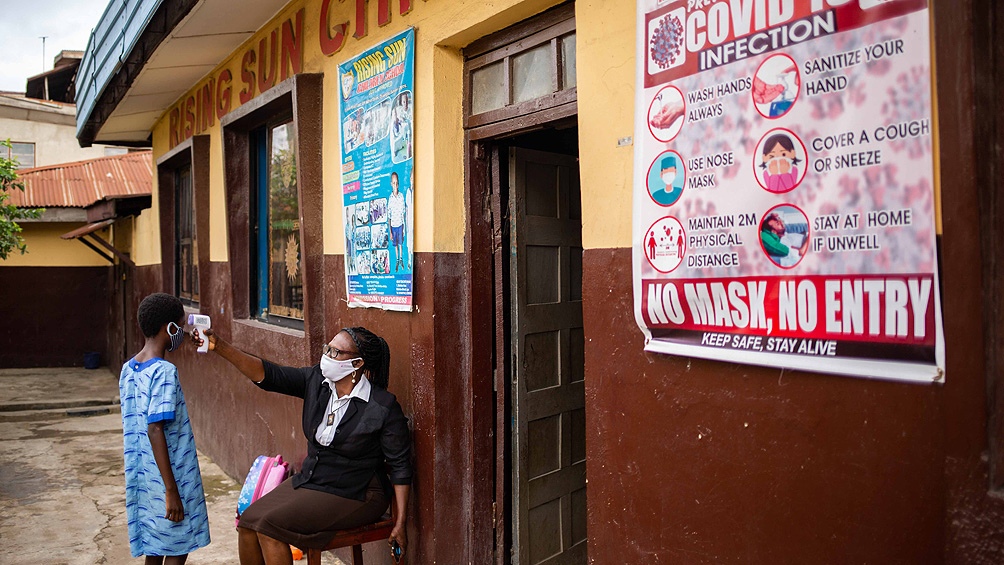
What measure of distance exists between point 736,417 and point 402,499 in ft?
6.03

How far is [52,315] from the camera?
14617 mm

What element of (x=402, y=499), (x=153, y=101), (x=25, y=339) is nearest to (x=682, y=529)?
(x=402, y=499)

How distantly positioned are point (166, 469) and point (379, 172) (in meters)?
1.78

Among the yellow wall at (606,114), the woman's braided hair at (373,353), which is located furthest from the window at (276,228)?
the yellow wall at (606,114)

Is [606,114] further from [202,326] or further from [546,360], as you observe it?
[202,326]

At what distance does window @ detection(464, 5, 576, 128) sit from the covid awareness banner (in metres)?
0.63

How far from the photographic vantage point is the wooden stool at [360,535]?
3426mm

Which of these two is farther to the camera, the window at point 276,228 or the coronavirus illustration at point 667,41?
the window at point 276,228

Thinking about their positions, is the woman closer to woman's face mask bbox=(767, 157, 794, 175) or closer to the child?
the child

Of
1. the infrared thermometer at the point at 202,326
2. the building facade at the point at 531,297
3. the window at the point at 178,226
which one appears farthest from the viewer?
the window at the point at 178,226

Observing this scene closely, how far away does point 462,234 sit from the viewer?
366 centimetres

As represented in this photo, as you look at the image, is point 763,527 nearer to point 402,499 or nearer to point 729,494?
point 729,494

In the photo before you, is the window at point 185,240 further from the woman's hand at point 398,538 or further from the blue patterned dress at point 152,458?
the woman's hand at point 398,538

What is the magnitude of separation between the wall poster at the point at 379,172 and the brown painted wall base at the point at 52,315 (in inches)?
501
